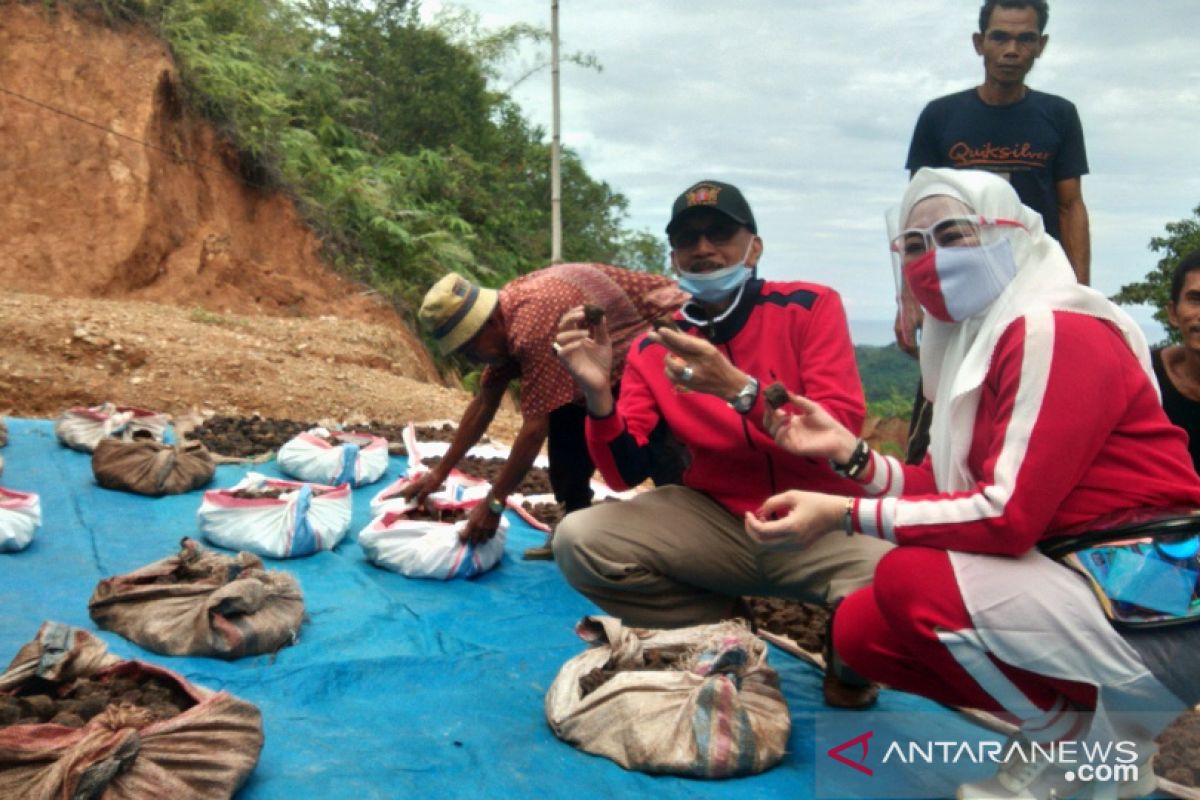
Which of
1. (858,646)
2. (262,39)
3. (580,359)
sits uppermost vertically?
(262,39)

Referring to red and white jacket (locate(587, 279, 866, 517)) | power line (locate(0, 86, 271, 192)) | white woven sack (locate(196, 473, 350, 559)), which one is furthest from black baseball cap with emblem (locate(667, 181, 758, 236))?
power line (locate(0, 86, 271, 192))

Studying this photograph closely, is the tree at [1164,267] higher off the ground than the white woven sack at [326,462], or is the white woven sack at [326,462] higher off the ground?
the tree at [1164,267]

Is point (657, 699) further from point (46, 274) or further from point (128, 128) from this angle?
point (128, 128)

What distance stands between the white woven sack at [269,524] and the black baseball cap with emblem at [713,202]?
6.79ft

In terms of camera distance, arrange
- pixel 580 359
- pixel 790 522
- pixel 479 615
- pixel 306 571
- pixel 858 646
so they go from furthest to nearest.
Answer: pixel 306 571
pixel 479 615
pixel 580 359
pixel 858 646
pixel 790 522

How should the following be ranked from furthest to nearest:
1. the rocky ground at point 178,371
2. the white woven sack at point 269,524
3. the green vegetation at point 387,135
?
the green vegetation at point 387,135
the rocky ground at point 178,371
the white woven sack at point 269,524

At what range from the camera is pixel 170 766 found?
2160 millimetres

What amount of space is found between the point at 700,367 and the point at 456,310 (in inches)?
59.2

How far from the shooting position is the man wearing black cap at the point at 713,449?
291cm

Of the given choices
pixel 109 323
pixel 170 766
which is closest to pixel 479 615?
pixel 170 766

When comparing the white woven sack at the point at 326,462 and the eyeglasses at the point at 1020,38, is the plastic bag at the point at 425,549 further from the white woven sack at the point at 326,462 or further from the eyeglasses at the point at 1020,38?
the eyeglasses at the point at 1020,38

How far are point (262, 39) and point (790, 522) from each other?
1415 cm

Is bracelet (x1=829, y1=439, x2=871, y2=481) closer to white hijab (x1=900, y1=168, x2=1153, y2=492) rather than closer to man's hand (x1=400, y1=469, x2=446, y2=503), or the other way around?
white hijab (x1=900, y1=168, x2=1153, y2=492)

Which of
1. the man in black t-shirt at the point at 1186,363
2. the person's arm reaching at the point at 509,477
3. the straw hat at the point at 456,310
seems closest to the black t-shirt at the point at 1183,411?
the man in black t-shirt at the point at 1186,363
